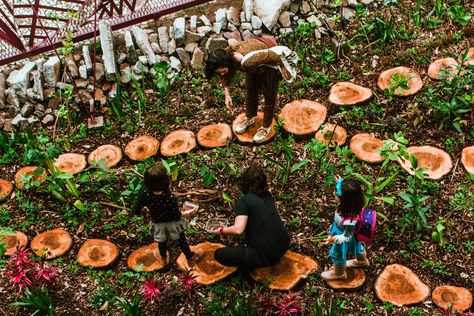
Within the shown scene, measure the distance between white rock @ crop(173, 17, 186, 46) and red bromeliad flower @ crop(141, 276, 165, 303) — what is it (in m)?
2.36

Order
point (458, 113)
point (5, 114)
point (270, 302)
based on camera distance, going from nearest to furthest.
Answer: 1. point (270, 302)
2. point (458, 113)
3. point (5, 114)

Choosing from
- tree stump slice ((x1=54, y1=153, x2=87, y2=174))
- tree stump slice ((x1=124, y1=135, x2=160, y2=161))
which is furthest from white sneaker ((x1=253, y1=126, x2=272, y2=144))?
tree stump slice ((x1=54, y1=153, x2=87, y2=174))

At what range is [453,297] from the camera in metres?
2.92

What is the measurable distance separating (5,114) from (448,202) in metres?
3.73

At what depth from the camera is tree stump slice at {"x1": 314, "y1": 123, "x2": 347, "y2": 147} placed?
12.5ft

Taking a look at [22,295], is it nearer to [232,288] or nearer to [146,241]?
[146,241]

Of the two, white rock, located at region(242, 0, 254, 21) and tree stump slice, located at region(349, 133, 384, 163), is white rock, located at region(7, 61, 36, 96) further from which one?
tree stump slice, located at region(349, 133, 384, 163)

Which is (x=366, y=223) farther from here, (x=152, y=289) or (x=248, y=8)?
(x=248, y=8)

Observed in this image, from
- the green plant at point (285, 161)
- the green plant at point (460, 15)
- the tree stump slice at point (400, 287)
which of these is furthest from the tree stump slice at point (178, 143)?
the green plant at point (460, 15)

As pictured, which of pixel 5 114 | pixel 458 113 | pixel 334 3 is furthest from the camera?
pixel 334 3

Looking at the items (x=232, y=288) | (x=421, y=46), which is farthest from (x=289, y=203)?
(x=421, y=46)

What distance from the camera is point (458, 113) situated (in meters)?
3.86

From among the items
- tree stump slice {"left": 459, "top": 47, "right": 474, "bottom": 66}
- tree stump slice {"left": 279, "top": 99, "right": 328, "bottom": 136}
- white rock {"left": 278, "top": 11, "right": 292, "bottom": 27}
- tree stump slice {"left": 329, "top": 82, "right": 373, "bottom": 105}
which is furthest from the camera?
white rock {"left": 278, "top": 11, "right": 292, "bottom": 27}

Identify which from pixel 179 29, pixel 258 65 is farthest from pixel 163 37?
pixel 258 65
